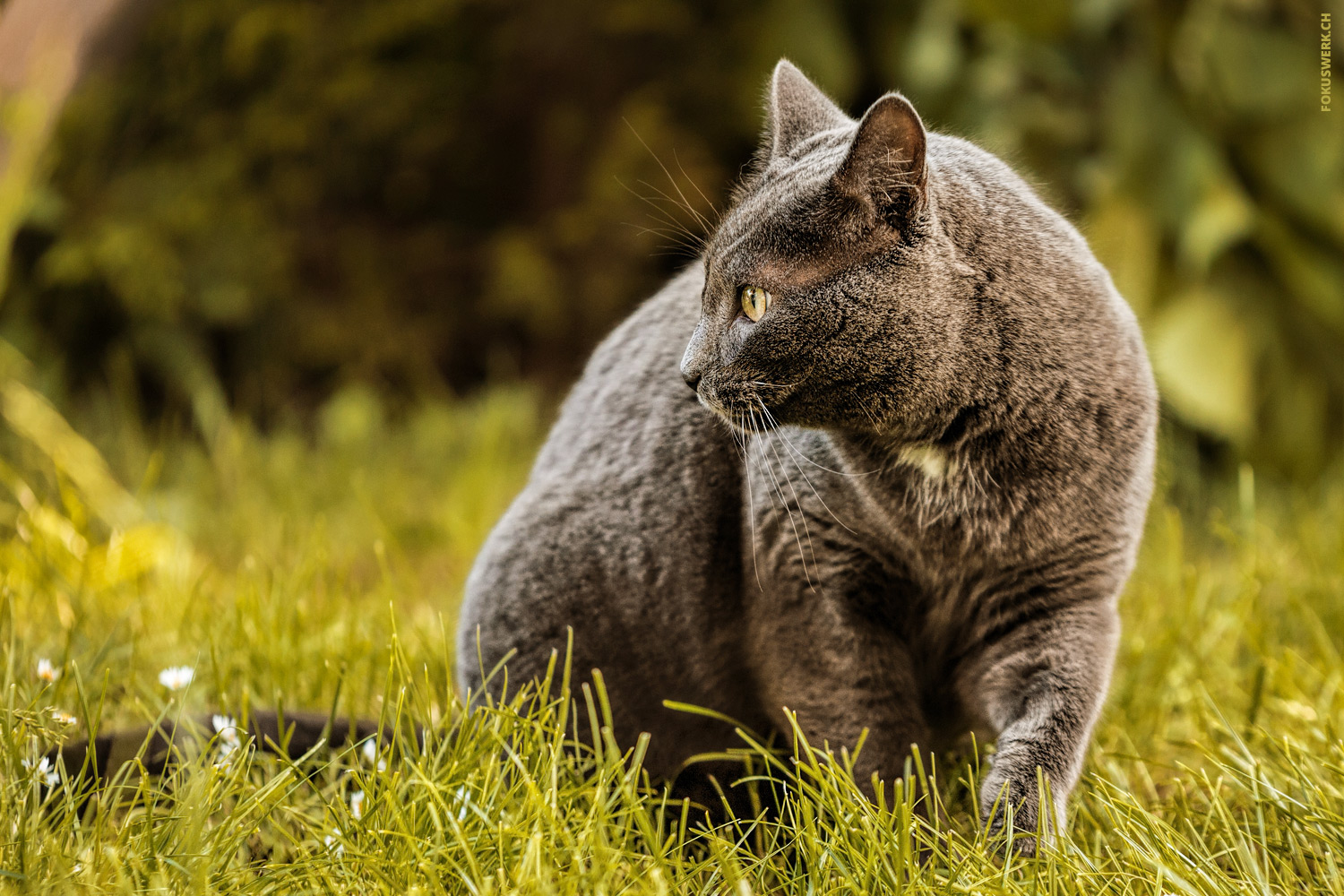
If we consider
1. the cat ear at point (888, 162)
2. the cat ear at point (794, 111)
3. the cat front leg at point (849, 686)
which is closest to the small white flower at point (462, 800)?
the cat front leg at point (849, 686)

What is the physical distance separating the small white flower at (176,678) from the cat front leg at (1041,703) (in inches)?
48.1

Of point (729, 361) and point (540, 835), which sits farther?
point (729, 361)

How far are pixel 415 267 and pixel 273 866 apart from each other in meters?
3.47

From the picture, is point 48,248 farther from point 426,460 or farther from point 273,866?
point 273,866

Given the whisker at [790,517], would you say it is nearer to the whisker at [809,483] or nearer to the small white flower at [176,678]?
the whisker at [809,483]

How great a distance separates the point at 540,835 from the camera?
121 centimetres

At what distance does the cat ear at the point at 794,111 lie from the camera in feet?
5.49

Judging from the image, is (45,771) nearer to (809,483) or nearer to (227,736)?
(227,736)

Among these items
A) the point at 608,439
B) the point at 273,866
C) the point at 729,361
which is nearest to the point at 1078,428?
the point at 729,361

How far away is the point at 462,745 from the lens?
1416mm

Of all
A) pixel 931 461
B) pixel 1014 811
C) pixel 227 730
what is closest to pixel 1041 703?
pixel 1014 811

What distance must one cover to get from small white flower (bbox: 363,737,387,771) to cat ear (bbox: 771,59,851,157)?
41.9 inches

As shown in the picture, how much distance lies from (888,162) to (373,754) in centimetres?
108

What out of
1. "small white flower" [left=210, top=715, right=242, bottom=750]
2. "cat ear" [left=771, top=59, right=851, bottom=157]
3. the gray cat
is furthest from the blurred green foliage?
"small white flower" [left=210, top=715, right=242, bottom=750]
